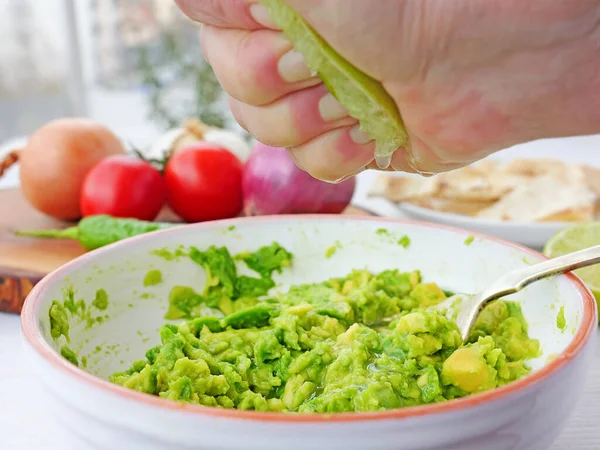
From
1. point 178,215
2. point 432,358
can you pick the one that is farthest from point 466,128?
point 178,215

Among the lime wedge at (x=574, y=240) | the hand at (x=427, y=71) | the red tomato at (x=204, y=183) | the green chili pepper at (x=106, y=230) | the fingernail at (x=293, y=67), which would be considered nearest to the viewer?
the hand at (x=427, y=71)

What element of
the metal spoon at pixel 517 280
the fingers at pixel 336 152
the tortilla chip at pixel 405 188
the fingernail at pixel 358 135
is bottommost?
the tortilla chip at pixel 405 188

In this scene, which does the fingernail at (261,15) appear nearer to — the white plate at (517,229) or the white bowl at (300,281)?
the white bowl at (300,281)

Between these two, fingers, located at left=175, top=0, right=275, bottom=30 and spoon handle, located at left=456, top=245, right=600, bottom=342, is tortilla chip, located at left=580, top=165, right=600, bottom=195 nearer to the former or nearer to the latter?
spoon handle, located at left=456, top=245, right=600, bottom=342

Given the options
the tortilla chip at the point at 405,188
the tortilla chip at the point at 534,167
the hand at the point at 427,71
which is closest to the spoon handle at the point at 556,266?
the hand at the point at 427,71

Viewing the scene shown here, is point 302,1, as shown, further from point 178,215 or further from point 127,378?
point 178,215

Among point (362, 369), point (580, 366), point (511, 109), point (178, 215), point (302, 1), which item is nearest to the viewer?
point (302, 1)

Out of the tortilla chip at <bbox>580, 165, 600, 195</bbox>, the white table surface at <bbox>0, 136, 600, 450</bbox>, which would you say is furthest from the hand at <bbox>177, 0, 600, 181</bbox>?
the tortilla chip at <bbox>580, 165, 600, 195</bbox>

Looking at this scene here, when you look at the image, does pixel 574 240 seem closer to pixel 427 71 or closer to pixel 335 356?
pixel 335 356
